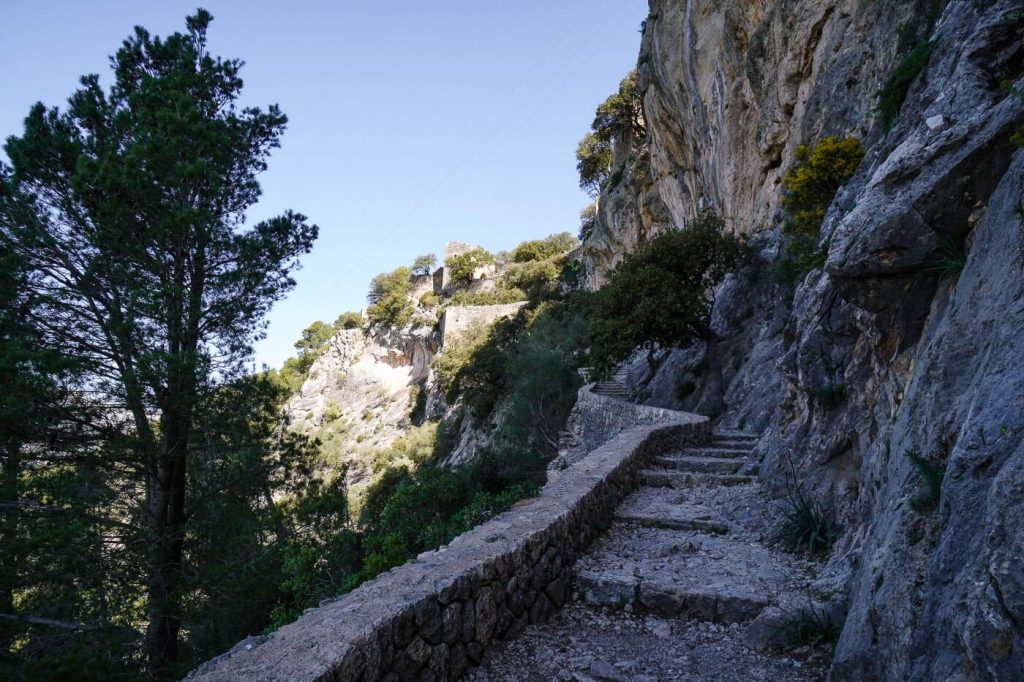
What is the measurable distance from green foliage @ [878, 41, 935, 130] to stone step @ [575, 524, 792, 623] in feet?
17.5

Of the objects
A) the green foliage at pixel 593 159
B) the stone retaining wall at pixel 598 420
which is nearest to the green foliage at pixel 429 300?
the green foliage at pixel 593 159

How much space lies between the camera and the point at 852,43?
12984 millimetres

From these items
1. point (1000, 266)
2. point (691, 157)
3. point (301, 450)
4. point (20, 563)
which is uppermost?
point (691, 157)

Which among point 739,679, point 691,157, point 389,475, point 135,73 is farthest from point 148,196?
point 389,475

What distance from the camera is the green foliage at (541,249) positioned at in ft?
163

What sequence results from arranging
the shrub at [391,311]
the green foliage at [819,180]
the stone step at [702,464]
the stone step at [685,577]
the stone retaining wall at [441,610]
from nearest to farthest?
the stone retaining wall at [441,610] → the stone step at [685,577] → the stone step at [702,464] → the green foliage at [819,180] → the shrub at [391,311]

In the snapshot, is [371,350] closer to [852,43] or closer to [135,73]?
[135,73]

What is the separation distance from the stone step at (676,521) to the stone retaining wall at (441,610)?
3.16 feet

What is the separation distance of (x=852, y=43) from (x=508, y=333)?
23.8m

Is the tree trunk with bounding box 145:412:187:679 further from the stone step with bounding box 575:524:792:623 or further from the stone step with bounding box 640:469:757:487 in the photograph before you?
the stone step with bounding box 640:469:757:487

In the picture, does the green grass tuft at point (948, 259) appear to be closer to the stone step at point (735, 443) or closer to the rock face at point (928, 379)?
the rock face at point (928, 379)

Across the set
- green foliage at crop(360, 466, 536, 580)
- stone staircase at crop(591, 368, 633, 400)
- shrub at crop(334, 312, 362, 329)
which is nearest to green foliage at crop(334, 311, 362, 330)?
shrub at crop(334, 312, 362, 329)

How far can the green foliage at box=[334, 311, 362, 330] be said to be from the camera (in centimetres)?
5348

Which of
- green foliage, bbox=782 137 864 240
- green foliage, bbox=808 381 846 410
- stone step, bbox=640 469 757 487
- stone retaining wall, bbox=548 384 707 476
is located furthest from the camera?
stone retaining wall, bbox=548 384 707 476
